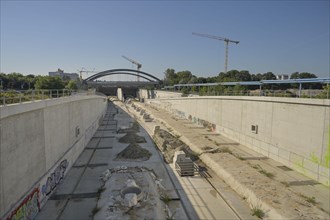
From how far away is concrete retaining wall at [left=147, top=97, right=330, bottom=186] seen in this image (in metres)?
22.5

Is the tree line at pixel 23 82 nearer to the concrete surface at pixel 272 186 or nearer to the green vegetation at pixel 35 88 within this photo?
the green vegetation at pixel 35 88

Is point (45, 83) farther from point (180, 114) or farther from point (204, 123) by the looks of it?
point (180, 114)

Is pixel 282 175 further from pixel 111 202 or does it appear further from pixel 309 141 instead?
pixel 111 202

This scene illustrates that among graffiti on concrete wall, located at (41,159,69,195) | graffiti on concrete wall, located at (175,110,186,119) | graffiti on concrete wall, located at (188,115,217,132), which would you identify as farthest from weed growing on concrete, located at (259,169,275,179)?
graffiti on concrete wall, located at (175,110,186,119)

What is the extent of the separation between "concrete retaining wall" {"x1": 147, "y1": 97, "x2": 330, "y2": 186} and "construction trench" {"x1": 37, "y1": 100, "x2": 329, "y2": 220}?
21.3ft

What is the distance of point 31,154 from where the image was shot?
613 inches

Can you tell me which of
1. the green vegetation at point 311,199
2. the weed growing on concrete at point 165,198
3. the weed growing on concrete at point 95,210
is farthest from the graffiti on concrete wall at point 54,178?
the green vegetation at point 311,199

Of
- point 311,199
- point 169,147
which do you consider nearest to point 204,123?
→ point 169,147

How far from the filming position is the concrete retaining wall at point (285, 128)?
73.7 ft

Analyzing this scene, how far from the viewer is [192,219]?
16016 mm

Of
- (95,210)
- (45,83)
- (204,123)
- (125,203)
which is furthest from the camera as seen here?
(204,123)

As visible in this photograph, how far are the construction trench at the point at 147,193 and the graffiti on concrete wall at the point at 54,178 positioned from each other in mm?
606

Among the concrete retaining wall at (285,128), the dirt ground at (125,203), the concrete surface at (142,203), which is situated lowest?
the concrete surface at (142,203)

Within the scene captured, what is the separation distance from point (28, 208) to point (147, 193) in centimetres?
737
